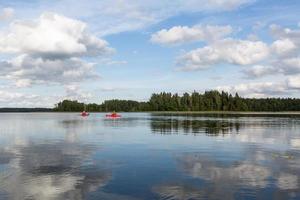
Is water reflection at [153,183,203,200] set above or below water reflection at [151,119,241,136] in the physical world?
below

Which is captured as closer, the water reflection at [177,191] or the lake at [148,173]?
the water reflection at [177,191]

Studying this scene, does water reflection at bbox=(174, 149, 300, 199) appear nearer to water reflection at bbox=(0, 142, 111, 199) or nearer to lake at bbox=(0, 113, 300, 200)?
lake at bbox=(0, 113, 300, 200)

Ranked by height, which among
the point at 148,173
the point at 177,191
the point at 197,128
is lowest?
the point at 177,191

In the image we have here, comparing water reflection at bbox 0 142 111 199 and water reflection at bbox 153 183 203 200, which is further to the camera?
water reflection at bbox 0 142 111 199

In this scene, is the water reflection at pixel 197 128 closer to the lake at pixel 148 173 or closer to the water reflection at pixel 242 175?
the lake at pixel 148 173

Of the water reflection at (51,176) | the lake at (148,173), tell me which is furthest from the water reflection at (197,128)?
the water reflection at (51,176)

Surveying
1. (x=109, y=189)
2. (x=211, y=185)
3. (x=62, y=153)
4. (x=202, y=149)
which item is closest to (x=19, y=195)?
(x=109, y=189)

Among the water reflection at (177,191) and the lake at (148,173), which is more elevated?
the lake at (148,173)

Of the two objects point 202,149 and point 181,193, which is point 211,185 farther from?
point 202,149

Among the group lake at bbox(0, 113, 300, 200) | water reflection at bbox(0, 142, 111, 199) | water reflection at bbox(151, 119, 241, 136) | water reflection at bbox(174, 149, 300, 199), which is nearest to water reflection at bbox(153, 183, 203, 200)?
lake at bbox(0, 113, 300, 200)

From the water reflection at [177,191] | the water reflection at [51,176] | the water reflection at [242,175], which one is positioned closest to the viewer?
the water reflection at [177,191]

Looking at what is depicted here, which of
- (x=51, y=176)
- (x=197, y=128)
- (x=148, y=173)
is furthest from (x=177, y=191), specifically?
(x=197, y=128)

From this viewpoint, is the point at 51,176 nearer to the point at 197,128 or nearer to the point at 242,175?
the point at 242,175

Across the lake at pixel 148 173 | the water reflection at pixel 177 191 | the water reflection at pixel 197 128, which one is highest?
the water reflection at pixel 197 128
